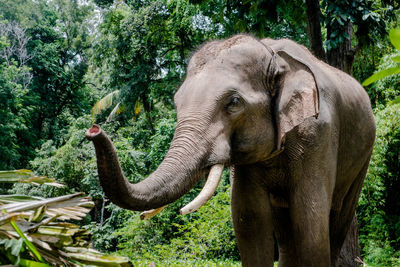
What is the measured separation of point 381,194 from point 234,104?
827 cm

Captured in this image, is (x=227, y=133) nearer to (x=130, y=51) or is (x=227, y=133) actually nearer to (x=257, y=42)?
(x=257, y=42)

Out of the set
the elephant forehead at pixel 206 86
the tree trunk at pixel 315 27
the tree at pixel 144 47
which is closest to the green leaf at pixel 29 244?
the elephant forehead at pixel 206 86

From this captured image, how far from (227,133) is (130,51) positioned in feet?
49.7

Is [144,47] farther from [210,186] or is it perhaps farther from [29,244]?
[29,244]

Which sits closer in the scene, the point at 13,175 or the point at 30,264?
the point at 30,264

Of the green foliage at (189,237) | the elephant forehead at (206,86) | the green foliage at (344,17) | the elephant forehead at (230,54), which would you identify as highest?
the green foliage at (344,17)

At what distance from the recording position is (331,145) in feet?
11.8

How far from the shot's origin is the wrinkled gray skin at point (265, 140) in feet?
9.43

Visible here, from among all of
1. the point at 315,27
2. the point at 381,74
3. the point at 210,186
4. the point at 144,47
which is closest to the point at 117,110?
Result: the point at 144,47

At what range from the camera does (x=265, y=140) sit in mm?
3227

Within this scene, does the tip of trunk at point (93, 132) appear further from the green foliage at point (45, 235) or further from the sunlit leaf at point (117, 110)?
the sunlit leaf at point (117, 110)

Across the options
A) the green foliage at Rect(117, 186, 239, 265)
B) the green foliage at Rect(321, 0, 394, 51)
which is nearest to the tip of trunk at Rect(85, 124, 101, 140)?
the green foliage at Rect(321, 0, 394, 51)

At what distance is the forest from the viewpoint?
22.3 feet

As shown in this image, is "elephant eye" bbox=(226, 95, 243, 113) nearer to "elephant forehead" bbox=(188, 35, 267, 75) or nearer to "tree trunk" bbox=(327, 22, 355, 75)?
"elephant forehead" bbox=(188, 35, 267, 75)
